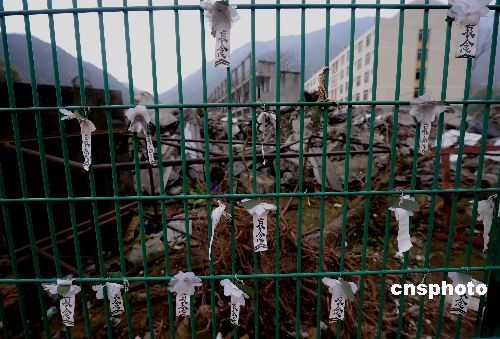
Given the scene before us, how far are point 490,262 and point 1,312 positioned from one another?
2474 mm

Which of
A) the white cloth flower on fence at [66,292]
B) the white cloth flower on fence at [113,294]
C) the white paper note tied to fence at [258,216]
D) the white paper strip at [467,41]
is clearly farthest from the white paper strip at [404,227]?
the white cloth flower on fence at [66,292]

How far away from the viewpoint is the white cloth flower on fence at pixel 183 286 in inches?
55.6

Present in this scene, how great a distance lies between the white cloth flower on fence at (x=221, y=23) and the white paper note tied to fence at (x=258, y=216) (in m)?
0.62

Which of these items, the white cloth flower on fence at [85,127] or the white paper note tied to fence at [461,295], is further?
the white paper note tied to fence at [461,295]

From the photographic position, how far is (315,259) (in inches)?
85.4

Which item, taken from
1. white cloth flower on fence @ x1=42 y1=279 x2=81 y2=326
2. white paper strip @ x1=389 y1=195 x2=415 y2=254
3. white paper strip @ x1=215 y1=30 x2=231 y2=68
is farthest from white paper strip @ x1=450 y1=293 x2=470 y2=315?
white cloth flower on fence @ x1=42 y1=279 x2=81 y2=326

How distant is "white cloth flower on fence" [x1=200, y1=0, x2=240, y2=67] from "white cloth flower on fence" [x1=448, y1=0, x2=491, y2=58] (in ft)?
3.04

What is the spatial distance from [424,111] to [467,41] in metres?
0.35

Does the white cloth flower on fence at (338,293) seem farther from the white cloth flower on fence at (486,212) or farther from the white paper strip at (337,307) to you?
the white cloth flower on fence at (486,212)

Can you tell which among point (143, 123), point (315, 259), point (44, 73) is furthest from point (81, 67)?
point (315, 259)

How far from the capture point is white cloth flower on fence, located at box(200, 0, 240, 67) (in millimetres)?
1226

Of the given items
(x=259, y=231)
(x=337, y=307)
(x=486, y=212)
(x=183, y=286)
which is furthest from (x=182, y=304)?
(x=486, y=212)

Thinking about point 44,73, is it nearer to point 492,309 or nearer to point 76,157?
point 76,157

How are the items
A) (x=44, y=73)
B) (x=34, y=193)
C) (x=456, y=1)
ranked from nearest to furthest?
(x=456, y=1)
(x=44, y=73)
(x=34, y=193)
